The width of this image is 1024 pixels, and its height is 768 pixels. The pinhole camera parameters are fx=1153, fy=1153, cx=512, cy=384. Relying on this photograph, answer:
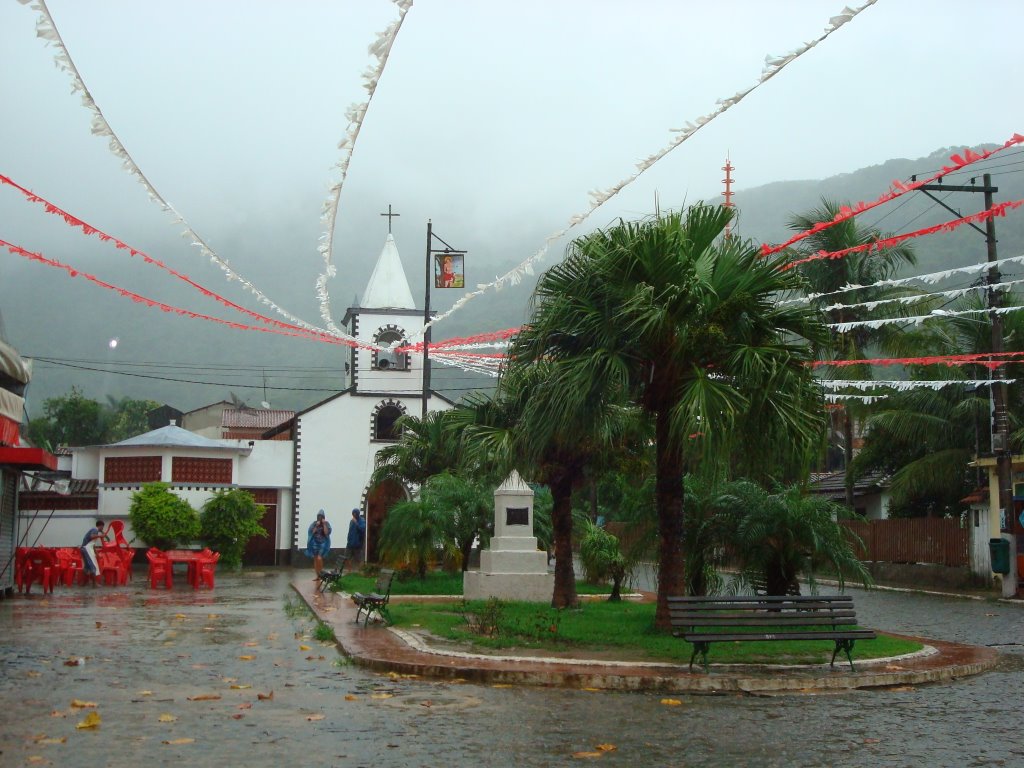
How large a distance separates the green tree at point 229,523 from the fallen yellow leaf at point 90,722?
89.5 ft

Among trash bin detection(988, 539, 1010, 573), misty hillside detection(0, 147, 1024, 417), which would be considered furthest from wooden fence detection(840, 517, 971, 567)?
misty hillside detection(0, 147, 1024, 417)

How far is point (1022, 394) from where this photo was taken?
29.8 metres

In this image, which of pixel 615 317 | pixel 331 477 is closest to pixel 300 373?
pixel 331 477

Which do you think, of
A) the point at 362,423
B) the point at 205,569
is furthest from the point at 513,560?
the point at 362,423

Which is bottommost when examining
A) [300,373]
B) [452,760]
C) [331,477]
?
[452,760]

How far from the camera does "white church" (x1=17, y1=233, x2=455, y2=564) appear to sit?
129 feet

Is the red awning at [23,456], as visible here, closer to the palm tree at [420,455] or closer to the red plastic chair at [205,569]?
the red plastic chair at [205,569]

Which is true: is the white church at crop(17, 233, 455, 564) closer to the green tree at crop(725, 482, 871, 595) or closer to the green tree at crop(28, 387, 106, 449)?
the green tree at crop(725, 482, 871, 595)

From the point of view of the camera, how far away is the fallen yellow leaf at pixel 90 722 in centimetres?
849

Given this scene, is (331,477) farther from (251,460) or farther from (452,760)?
(452,760)

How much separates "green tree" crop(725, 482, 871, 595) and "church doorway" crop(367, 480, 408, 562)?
92.8 feet

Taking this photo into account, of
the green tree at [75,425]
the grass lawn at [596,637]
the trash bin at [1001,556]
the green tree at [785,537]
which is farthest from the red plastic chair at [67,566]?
the green tree at [75,425]

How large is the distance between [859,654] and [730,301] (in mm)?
4169

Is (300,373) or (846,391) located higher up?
(300,373)
